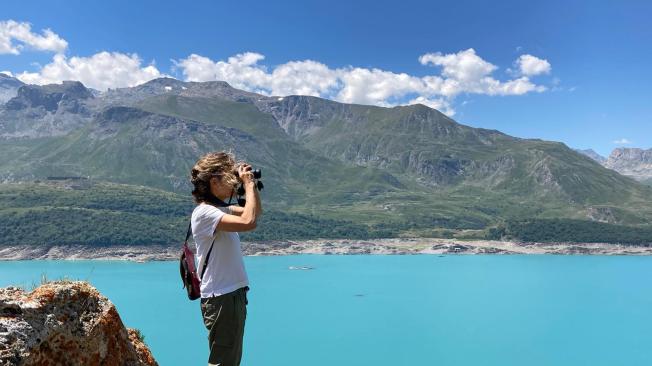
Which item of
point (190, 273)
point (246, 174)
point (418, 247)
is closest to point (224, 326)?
point (190, 273)

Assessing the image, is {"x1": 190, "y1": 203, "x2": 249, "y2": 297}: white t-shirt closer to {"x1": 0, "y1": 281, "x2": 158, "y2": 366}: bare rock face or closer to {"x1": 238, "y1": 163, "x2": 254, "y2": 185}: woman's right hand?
{"x1": 238, "y1": 163, "x2": 254, "y2": 185}: woman's right hand

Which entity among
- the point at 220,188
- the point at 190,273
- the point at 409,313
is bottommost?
the point at 409,313

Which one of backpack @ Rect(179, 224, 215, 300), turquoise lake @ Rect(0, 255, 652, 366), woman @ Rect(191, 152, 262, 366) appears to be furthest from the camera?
turquoise lake @ Rect(0, 255, 652, 366)

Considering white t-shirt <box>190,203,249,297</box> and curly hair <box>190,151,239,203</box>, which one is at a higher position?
curly hair <box>190,151,239,203</box>

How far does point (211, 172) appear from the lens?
439 centimetres

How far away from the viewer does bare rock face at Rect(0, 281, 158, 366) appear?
3.45m

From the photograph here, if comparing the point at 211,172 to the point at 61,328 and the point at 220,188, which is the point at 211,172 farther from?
the point at 61,328

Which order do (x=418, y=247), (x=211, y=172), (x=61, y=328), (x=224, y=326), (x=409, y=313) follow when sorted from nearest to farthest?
(x=61, y=328) < (x=224, y=326) < (x=211, y=172) < (x=409, y=313) < (x=418, y=247)

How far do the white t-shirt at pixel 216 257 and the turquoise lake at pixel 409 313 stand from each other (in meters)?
48.6

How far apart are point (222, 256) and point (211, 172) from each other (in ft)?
2.23

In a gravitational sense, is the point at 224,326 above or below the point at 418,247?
above

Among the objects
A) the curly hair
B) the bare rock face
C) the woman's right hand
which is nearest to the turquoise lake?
the bare rock face

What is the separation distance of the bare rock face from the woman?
777 mm

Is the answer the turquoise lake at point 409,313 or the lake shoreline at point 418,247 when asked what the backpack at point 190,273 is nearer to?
the turquoise lake at point 409,313
